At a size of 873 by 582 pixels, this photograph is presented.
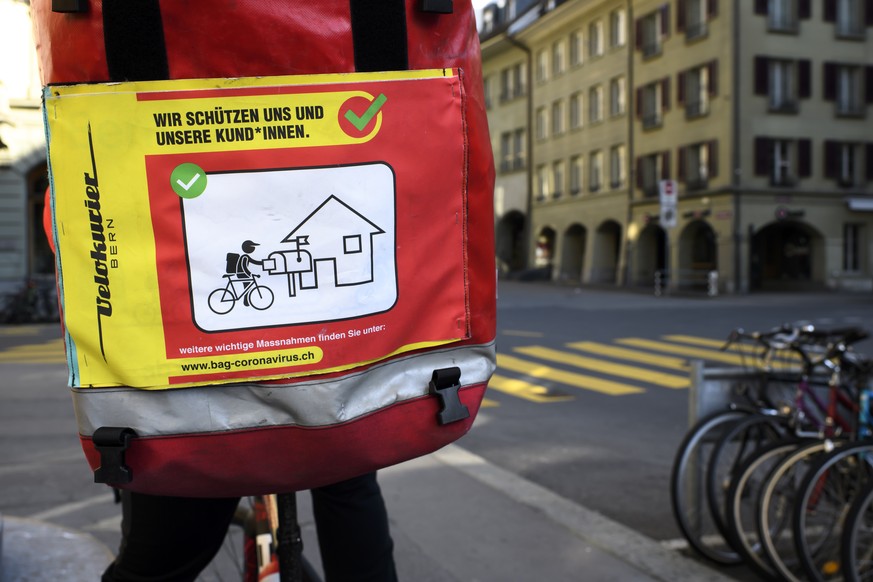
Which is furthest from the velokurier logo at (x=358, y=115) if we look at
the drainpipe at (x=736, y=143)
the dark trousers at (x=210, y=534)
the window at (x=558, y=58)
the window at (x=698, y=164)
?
the window at (x=558, y=58)

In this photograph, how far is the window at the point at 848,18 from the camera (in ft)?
116

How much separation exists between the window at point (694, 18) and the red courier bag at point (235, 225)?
121 ft

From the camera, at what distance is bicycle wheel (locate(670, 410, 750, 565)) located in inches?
159

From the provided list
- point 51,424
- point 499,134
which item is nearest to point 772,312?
point 51,424

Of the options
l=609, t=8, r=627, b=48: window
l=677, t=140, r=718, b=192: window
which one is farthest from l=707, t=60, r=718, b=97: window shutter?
l=609, t=8, r=627, b=48: window

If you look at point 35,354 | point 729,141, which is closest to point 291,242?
point 35,354

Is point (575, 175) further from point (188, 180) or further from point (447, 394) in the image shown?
point (188, 180)

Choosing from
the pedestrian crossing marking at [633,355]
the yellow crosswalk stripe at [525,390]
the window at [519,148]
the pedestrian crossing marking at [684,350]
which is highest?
the window at [519,148]

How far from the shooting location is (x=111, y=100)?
1.25 metres

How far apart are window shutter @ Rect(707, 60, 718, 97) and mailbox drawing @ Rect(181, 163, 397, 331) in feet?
118

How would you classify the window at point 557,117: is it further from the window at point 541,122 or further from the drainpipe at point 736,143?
the drainpipe at point 736,143

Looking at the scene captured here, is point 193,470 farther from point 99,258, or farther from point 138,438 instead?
point 99,258

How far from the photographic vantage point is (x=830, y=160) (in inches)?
1387

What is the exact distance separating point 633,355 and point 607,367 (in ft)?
4.63
